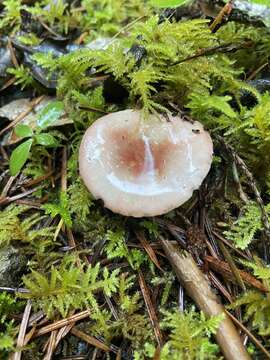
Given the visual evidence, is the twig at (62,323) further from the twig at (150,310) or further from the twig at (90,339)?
the twig at (150,310)

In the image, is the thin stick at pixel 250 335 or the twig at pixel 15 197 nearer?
the thin stick at pixel 250 335

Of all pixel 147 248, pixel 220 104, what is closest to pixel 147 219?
pixel 147 248

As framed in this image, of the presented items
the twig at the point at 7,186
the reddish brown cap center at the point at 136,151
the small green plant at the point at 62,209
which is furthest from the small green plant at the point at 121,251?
the twig at the point at 7,186

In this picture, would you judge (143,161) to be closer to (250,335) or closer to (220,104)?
(220,104)

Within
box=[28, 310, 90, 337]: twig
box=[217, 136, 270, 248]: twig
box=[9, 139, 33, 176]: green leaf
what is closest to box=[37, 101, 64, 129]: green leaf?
box=[9, 139, 33, 176]: green leaf

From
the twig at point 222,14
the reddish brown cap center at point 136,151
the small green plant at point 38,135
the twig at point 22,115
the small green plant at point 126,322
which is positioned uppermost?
the twig at point 222,14

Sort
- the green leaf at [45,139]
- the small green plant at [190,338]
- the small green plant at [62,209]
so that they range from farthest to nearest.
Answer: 1. the green leaf at [45,139]
2. the small green plant at [62,209]
3. the small green plant at [190,338]

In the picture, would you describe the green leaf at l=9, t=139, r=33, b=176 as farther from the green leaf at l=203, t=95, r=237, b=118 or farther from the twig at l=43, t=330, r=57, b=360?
the green leaf at l=203, t=95, r=237, b=118
